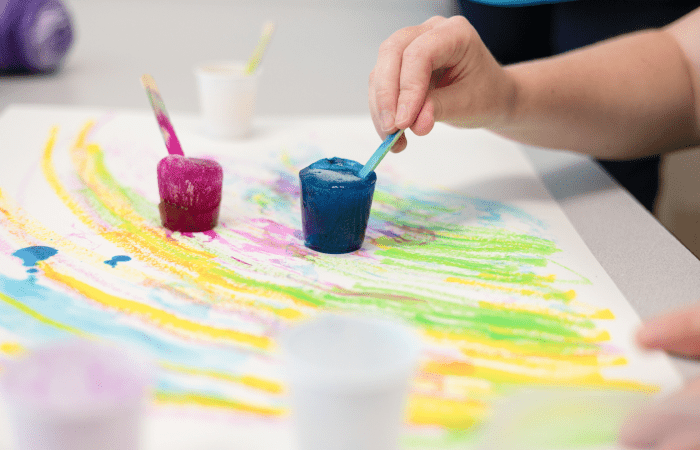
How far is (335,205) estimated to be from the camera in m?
0.73

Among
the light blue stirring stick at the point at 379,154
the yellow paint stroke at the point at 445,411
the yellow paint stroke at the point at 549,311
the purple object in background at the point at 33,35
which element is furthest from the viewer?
the purple object in background at the point at 33,35

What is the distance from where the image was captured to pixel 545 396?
0.49 metres

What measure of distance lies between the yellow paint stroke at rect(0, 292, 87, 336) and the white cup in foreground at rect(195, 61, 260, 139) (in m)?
0.61

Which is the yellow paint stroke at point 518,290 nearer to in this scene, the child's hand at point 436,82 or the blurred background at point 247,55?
the child's hand at point 436,82

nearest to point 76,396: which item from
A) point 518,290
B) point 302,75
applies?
point 518,290

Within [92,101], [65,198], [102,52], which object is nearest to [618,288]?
[65,198]

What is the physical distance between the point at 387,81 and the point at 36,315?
47 centimetres

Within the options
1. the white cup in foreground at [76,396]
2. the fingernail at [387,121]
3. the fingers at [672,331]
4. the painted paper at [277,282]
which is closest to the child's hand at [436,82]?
the fingernail at [387,121]

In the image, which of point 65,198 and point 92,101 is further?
point 92,101

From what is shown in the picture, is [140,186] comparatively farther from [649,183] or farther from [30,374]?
[649,183]

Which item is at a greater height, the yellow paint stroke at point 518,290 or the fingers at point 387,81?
the fingers at point 387,81

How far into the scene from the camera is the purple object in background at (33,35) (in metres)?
1.33

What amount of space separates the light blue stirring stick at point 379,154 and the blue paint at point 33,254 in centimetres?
36

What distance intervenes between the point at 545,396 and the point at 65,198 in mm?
678
